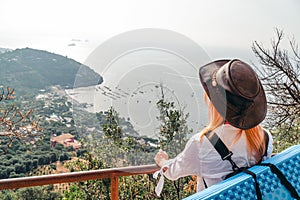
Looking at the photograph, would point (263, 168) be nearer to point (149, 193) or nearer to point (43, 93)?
point (149, 193)

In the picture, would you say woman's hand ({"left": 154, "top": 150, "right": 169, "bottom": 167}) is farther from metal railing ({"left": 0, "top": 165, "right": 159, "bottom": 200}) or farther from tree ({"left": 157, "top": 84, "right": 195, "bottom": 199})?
metal railing ({"left": 0, "top": 165, "right": 159, "bottom": 200})

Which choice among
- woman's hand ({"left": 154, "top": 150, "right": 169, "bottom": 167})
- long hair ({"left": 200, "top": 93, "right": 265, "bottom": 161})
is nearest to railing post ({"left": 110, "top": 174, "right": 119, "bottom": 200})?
woman's hand ({"left": 154, "top": 150, "right": 169, "bottom": 167})

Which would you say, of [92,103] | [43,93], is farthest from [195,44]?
[43,93]

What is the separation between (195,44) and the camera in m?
1.23

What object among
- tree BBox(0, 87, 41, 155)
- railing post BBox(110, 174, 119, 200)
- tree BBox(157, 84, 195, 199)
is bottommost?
railing post BBox(110, 174, 119, 200)

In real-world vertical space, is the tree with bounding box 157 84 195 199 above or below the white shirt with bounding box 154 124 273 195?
above

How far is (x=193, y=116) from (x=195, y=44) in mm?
240

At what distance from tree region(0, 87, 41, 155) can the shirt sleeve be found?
5.90 feet

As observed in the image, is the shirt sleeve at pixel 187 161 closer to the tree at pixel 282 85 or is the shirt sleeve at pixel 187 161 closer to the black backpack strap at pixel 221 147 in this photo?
the black backpack strap at pixel 221 147

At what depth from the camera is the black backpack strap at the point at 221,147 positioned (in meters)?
1.21

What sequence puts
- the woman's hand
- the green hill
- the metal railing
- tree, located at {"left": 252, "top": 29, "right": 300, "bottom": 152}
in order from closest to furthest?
the woman's hand, the metal railing, the green hill, tree, located at {"left": 252, "top": 29, "right": 300, "bottom": 152}

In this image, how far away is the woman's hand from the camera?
1.34 meters

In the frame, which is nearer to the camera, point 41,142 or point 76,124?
point 76,124

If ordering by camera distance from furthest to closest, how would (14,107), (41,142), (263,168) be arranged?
(41,142)
(14,107)
(263,168)
